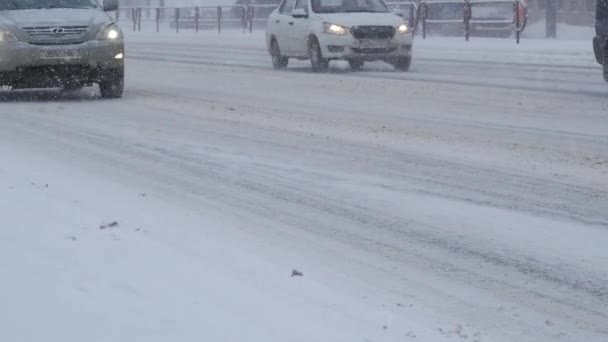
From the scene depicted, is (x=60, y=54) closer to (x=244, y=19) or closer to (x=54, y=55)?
(x=54, y=55)

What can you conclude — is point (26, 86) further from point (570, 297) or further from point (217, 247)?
point (570, 297)

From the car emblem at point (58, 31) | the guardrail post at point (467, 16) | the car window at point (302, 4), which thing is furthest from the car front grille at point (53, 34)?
the guardrail post at point (467, 16)

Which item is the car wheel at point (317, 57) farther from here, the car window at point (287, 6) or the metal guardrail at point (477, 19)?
the metal guardrail at point (477, 19)

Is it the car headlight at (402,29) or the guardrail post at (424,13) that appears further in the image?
the guardrail post at (424,13)

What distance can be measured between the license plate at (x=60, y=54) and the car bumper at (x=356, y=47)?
7.23 m

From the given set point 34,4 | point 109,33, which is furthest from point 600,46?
point 34,4

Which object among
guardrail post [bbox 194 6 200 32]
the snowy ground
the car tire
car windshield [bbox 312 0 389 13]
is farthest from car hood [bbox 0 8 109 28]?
guardrail post [bbox 194 6 200 32]

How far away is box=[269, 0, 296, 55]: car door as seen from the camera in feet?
77.4

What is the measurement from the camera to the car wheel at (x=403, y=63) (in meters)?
22.4

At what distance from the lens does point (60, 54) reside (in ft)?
50.7

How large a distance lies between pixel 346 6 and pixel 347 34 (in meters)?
1.17

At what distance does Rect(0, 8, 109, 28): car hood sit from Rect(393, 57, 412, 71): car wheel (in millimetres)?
7562

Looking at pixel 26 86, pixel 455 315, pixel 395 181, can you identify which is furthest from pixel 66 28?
pixel 455 315

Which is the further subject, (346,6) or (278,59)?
(278,59)
